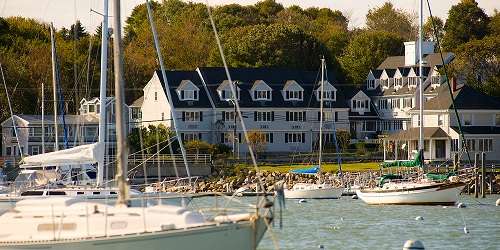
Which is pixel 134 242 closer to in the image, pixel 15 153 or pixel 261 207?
pixel 261 207

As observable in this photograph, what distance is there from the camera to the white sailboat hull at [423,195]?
74.9 m

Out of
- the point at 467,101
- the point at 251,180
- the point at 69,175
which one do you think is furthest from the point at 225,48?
the point at 69,175

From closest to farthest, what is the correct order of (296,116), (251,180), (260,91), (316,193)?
(316,193)
(251,180)
(296,116)
(260,91)

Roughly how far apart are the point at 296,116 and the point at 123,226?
88.7m

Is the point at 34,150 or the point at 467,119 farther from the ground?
the point at 467,119

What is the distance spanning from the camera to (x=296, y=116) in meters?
124

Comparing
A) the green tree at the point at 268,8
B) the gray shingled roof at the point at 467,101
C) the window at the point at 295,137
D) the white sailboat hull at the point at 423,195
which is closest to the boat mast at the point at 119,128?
the white sailboat hull at the point at 423,195

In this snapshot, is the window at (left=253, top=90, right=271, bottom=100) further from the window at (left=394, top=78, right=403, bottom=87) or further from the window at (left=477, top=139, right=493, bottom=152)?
the window at (left=477, top=139, right=493, bottom=152)

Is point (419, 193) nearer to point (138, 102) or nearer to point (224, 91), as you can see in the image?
point (224, 91)

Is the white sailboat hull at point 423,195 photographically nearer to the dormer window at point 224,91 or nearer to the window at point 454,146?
the window at point 454,146

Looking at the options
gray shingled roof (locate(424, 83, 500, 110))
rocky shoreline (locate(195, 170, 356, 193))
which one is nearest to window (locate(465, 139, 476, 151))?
gray shingled roof (locate(424, 83, 500, 110))

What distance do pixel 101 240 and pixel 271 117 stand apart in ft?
290

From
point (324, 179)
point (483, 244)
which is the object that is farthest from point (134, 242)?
point (324, 179)

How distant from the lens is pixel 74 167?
73.8 metres
